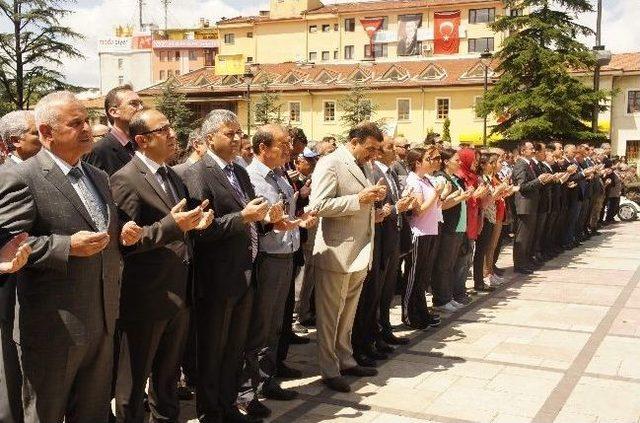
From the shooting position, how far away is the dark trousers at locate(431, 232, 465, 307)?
820 cm

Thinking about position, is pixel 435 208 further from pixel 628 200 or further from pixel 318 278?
pixel 628 200

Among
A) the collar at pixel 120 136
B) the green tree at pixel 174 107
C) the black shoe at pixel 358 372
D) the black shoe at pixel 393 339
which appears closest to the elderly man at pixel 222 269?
the collar at pixel 120 136

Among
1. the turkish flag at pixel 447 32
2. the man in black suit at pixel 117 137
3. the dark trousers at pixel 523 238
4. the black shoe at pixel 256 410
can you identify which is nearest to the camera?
the man in black suit at pixel 117 137

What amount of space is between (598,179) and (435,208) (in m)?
9.79

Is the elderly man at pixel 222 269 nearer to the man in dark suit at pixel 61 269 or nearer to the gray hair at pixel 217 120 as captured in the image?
the gray hair at pixel 217 120

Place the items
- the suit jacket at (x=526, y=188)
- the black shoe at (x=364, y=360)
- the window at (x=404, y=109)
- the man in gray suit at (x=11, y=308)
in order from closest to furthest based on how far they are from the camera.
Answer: the man in gray suit at (x=11, y=308), the black shoe at (x=364, y=360), the suit jacket at (x=526, y=188), the window at (x=404, y=109)

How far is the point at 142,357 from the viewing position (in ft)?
13.4

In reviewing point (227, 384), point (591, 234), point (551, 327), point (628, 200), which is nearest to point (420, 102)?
point (628, 200)

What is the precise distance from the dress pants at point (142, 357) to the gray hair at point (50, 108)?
129 centimetres

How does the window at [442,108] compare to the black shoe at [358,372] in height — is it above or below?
above

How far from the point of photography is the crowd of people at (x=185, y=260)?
3.25m

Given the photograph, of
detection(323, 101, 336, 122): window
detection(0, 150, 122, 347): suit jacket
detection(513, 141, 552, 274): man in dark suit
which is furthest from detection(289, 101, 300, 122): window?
detection(0, 150, 122, 347): suit jacket

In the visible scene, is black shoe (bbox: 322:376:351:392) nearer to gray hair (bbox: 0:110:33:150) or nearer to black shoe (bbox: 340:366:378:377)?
black shoe (bbox: 340:366:378:377)

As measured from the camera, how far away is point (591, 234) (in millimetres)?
16391
